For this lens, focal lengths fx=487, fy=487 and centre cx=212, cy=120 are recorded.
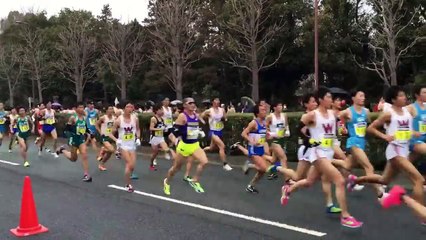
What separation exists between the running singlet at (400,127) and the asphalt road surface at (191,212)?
1.14m

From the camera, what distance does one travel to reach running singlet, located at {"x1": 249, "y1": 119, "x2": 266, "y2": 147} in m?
9.17

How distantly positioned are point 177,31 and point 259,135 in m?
25.0

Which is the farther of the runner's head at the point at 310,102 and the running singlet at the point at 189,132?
the running singlet at the point at 189,132

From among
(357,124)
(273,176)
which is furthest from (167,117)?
(357,124)

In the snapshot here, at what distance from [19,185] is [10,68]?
4678 centimetres

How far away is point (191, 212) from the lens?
7605 mm

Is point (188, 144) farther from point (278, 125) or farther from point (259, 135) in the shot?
point (278, 125)

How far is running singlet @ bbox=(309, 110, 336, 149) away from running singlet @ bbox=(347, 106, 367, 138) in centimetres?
134

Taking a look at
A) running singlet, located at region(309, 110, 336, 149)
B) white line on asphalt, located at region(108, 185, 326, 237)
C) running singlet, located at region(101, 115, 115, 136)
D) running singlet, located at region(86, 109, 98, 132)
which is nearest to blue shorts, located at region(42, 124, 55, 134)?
running singlet, located at region(86, 109, 98, 132)

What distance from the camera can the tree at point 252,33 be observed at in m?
30.9

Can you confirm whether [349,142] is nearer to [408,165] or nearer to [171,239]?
[408,165]

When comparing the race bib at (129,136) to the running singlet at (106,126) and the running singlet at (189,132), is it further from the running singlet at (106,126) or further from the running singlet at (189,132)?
the running singlet at (106,126)

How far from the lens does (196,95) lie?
139ft

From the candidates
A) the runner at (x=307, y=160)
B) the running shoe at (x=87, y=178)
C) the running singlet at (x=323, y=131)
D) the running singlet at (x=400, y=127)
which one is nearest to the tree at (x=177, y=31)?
the running shoe at (x=87, y=178)
